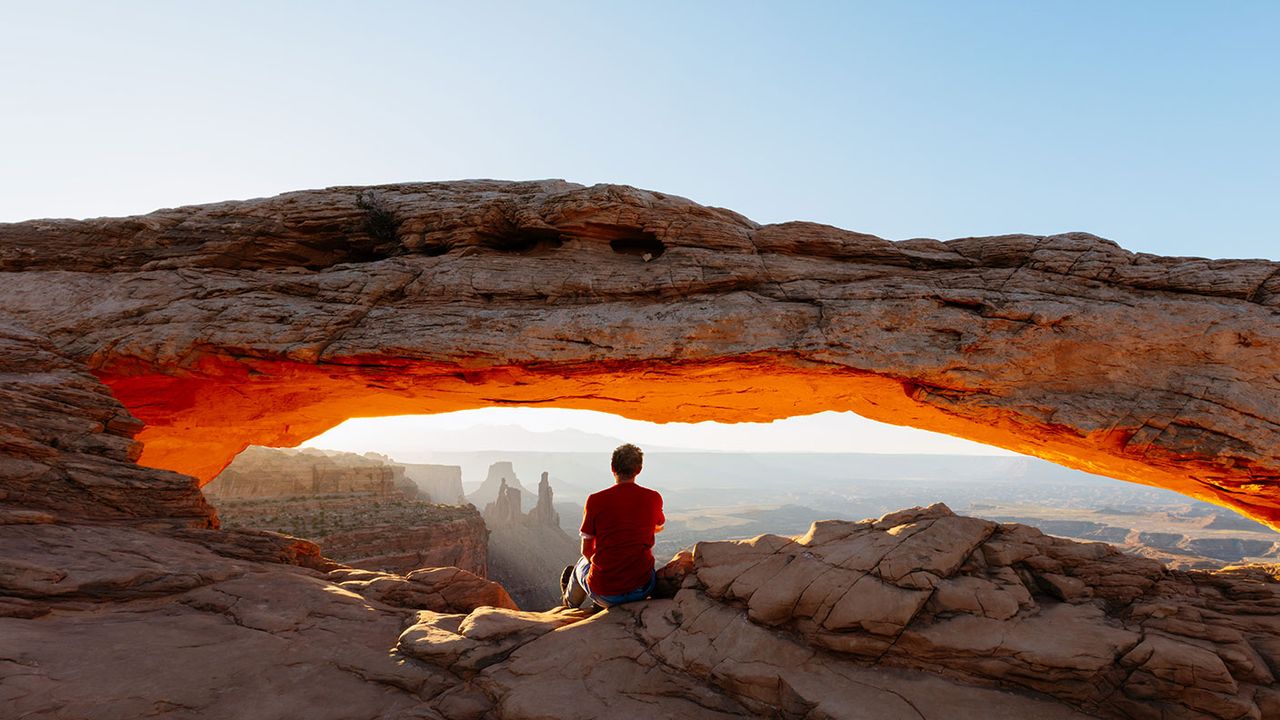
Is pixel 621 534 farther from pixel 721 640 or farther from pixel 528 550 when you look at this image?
pixel 528 550

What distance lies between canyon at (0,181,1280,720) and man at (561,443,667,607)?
43 cm

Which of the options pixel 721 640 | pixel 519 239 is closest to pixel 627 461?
pixel 721 640

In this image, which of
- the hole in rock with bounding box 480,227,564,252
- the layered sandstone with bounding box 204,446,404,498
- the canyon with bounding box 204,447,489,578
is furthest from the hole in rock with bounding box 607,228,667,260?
the layered sandstone with bounding box 204,446,404,498

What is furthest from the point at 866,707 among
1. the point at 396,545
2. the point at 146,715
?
the point at 396,545

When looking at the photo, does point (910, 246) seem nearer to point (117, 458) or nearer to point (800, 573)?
point (800, 573)

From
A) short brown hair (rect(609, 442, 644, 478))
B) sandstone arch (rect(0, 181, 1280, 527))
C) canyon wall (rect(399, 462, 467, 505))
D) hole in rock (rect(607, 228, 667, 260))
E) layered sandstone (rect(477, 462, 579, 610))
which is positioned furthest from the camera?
canyon wall (rect(399, 462, 467, 505))

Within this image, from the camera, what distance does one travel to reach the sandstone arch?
1167cm

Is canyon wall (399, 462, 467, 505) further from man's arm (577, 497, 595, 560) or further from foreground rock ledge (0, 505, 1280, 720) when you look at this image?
man's arm (577, 497, 595, 560)

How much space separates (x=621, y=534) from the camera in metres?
9.05

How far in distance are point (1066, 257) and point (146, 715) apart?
1824 centimetres

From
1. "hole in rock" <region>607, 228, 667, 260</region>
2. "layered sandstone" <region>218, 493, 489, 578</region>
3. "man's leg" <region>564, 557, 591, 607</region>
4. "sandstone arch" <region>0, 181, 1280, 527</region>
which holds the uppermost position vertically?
"hole in rock" <region>607, 228, 667, 260</region>

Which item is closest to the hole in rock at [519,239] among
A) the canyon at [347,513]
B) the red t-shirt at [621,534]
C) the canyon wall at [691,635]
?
the red t-shirt at [621,534]

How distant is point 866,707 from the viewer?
22.0 ft

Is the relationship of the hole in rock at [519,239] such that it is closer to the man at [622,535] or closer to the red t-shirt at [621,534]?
the man at [622,535]
